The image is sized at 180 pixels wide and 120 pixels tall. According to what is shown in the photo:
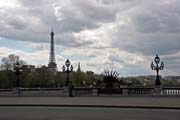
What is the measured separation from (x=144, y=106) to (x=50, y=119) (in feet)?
39.6

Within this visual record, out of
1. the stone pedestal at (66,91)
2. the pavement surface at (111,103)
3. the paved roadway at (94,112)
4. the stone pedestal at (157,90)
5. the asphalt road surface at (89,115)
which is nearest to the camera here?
the asphalt road surface at (89,115)

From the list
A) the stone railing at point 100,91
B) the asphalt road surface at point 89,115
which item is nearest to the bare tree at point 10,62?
the stone railing at point 100,91

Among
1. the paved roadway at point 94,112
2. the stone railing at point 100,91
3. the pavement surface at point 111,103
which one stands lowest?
the paved roadway at point 94,112

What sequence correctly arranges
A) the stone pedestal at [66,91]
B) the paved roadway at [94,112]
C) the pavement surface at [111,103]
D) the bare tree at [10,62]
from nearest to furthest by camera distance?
the paved roadway at [94,112] → the pavement surface at [111,103] → the stone pedestal at [66,91] → the bare tree at [10,62]

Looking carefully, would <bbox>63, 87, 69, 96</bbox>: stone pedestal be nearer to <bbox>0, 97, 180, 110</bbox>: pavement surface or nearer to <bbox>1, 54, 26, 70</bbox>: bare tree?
<bbox>0, 97, 180, 110</bbox>: pavement surface

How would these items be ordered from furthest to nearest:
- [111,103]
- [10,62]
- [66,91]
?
[10,62]
[66,91]
[111,103]

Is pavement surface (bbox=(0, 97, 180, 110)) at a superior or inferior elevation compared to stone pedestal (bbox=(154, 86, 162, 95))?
inferior

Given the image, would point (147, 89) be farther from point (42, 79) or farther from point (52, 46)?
point (52, 46)

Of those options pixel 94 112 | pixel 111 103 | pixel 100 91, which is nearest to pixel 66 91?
pixel 100 91

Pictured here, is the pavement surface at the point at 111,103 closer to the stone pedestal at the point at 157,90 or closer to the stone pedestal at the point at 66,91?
the stone pedestal at the point at 157,90

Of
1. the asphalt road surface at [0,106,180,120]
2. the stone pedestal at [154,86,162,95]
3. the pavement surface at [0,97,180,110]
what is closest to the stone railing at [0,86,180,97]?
the stone pedestal at [154,86,162,95]

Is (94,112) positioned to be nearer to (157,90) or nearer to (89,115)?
(89,115)

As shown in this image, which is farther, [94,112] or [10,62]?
[10,62]

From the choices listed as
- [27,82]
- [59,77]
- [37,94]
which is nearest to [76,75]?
[59,77]
